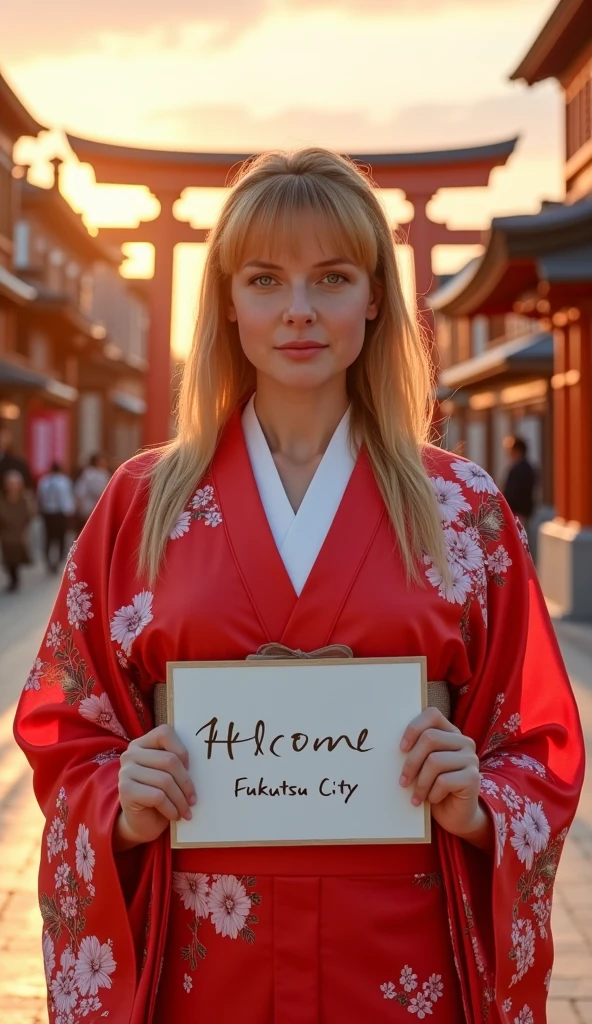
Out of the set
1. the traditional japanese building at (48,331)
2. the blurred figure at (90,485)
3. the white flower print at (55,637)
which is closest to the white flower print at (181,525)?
the white flower print at (55,637)

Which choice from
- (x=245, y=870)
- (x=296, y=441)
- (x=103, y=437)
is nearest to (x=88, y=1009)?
(x=245, y=870)

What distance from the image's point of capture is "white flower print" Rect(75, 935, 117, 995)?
1.78m

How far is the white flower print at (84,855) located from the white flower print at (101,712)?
148 millimetres

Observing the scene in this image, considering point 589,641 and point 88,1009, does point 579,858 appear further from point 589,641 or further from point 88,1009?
point 589,641

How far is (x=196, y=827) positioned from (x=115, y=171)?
41.2ft

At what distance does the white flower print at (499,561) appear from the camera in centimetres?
190

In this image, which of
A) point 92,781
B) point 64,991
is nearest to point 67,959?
point 64,991

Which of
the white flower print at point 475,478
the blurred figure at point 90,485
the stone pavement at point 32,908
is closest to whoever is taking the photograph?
the white flower print at point 475,478

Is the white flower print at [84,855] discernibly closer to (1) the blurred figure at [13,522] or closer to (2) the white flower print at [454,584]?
(2) the white flower print at [454,584]

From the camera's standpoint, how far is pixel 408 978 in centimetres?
175

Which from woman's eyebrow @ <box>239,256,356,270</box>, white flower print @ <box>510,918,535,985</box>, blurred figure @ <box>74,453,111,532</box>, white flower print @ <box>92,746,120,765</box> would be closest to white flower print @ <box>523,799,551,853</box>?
white flower print @ <box>510,918,535,985</box>

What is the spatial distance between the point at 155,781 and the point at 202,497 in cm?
46

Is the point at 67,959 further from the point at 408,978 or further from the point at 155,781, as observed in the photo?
the point at 408,978

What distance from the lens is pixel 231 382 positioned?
6.68 feet
